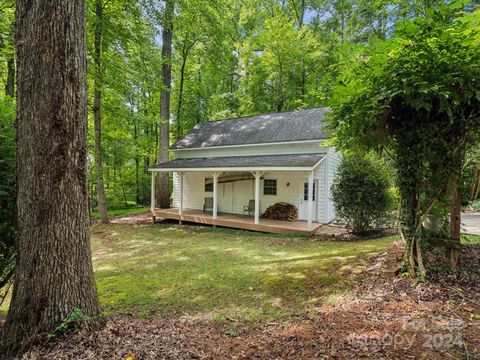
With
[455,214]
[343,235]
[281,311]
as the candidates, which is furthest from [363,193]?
[281,311]

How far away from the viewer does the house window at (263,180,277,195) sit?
12.5 meters

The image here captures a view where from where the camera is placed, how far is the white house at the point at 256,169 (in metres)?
11.0

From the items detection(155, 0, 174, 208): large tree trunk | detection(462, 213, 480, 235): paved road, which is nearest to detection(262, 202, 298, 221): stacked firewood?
detection(462, 213, 480, 235): paved road

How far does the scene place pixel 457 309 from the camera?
254 cm

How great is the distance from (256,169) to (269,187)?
2.65 meters

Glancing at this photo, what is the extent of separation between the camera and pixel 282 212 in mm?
11844

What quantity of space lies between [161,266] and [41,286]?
4.08m

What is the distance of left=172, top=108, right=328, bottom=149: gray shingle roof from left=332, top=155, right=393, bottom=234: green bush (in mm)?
2867

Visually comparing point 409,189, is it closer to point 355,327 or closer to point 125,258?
point 355,327

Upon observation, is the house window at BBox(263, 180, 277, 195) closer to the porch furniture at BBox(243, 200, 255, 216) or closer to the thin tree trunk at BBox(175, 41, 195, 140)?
the porch furniture at BBox(243, 200, 255, 216)

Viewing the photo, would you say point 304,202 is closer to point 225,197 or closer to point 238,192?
point 238,192

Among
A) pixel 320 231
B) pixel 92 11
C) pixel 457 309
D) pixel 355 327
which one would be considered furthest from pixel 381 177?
pixel 92 11

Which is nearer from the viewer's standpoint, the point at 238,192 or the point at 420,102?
the point at 420,102

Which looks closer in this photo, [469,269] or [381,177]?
[469,269]
